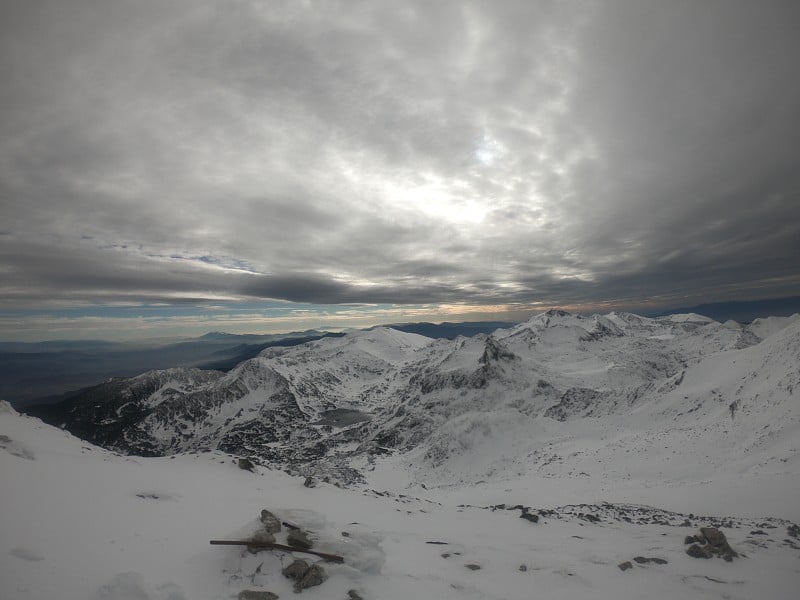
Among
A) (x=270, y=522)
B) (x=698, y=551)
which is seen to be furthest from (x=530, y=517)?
Result: (x=270, y=522)

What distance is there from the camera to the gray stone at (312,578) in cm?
Result: 873

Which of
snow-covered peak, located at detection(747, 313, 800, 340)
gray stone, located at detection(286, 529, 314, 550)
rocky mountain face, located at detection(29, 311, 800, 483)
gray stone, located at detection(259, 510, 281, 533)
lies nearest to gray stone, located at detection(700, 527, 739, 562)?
gray stone, located at detection(286, 529, 314, 550)

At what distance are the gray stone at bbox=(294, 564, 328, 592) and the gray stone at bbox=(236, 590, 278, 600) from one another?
0.65 m

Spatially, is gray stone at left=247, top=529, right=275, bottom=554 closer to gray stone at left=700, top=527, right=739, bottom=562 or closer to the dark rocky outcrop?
the dark rocky outcrop

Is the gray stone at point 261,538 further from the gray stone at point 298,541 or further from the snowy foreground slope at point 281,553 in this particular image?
the gray stone at point 298,541

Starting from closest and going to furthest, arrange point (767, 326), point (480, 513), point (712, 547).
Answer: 1. point (712, 547)
2. point (480, 513)
3. point (767, 326)

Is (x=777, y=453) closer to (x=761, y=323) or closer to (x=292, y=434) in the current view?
(x=292, y=434)

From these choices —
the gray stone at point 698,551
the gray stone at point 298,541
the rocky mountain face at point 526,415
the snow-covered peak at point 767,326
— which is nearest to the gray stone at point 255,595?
the gray stone at point 298,541

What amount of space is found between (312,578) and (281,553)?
49.6 inches

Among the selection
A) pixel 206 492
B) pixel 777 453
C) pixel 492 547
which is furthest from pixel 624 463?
pixel 206 492

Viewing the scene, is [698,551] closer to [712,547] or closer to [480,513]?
[712,547]

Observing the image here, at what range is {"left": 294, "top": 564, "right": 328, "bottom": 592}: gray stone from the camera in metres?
8.73

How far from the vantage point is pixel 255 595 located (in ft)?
26.6

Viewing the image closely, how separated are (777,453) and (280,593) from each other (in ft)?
169
